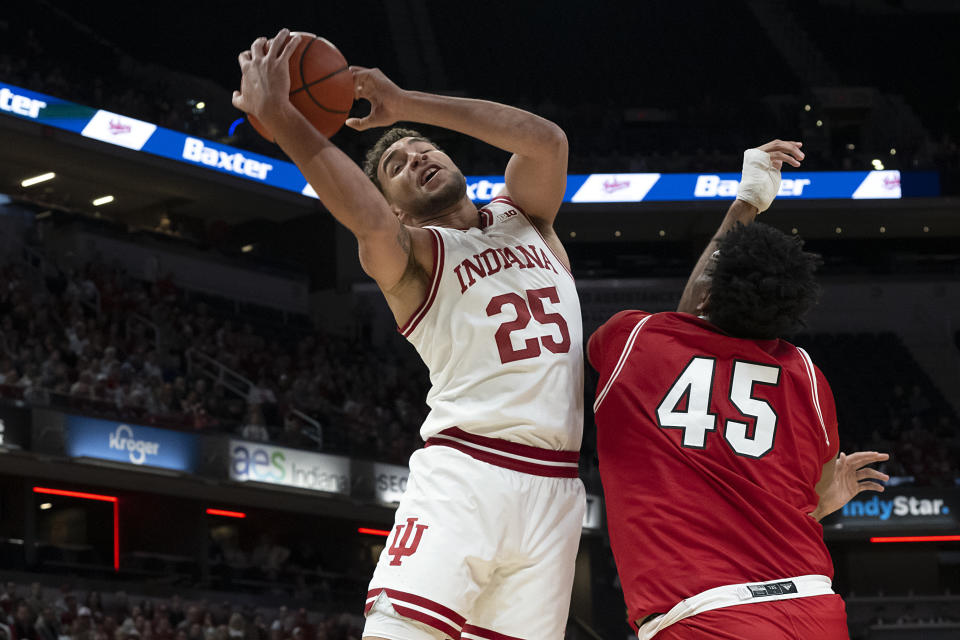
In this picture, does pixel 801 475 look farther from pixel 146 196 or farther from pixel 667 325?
pixel 146 196

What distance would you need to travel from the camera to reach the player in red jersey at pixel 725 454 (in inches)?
124

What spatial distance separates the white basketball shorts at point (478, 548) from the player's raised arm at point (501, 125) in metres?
0.93

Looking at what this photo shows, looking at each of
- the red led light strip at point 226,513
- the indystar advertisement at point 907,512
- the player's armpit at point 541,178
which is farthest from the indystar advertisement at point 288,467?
the player's armpit at point 541,178

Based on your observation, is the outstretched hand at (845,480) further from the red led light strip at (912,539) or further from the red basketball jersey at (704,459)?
the red led light strip at (912,539)

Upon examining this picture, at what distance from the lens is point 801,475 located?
337cm

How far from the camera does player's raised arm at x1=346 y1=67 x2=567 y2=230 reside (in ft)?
11.6

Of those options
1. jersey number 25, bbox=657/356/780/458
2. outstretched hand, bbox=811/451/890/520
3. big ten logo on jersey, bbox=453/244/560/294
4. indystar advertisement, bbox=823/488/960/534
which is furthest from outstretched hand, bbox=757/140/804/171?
indystar advertisement, bbox=823/488/960/534

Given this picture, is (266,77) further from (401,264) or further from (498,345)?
(498,345)

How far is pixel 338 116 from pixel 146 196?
22547 millimetres

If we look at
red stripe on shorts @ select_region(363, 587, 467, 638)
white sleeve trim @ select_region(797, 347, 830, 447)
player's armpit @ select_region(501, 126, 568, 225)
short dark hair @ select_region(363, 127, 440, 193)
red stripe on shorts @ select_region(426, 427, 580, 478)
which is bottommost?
red stripe on shorts @ select_region(363, 587, 467, 638)

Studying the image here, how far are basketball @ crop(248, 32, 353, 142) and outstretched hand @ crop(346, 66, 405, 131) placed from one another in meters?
0.04

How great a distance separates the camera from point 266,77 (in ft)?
10.9

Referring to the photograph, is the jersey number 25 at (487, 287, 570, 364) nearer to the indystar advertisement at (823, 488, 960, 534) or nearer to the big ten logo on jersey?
the big ten logo on jersey

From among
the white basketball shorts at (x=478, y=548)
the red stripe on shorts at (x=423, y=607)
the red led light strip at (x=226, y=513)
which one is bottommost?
the red stripe on shorts at (x=423, y=607)
